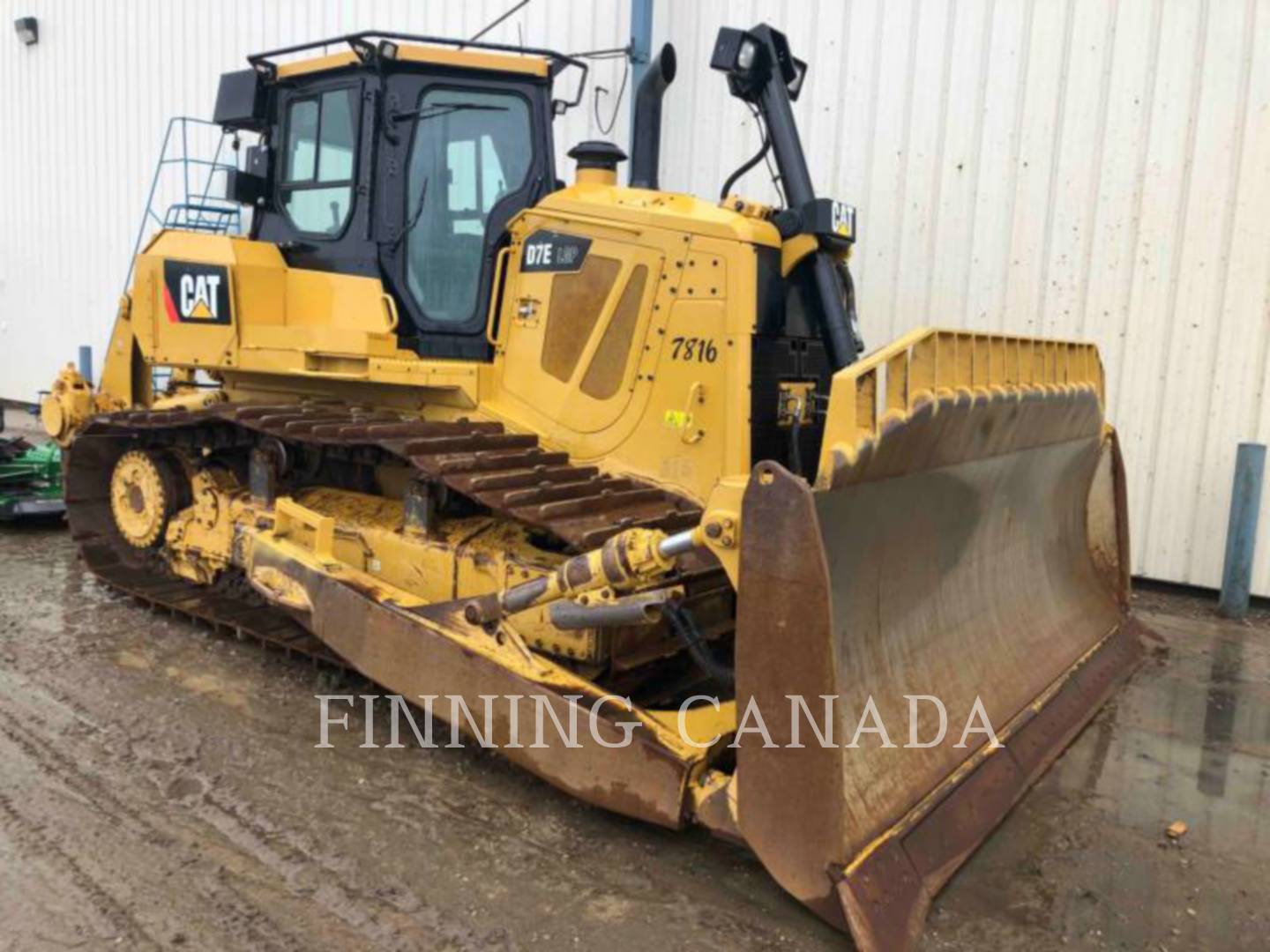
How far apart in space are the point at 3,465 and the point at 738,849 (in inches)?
268

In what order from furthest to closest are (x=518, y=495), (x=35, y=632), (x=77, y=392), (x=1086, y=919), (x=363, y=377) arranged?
(x=77, y=392) < (x=35, y=632) < (x=363, y=377) < (x=518, y=495) < (x=1086, y=919)

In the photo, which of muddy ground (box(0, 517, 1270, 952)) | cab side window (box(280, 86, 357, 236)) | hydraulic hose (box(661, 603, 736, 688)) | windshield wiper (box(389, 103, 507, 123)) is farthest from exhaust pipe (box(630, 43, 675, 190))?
muddy ground (box(0, 517, 1270, 952))

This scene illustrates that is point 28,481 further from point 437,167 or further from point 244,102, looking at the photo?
point 437,167

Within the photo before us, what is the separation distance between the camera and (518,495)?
3586 mm

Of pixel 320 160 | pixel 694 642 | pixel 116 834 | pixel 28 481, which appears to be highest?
pixel 320 160

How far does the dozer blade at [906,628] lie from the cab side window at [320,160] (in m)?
3.15

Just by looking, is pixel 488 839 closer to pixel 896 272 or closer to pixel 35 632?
pixel 35 632

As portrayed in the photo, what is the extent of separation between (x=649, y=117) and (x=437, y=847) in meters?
3.36

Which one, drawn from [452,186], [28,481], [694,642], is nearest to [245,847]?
[694,642]

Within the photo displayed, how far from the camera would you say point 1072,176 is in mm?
6680

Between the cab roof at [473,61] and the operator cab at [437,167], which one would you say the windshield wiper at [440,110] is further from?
the cab roof at [473,61]

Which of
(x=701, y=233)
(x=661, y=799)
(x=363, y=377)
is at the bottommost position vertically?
(x=661, y=799)

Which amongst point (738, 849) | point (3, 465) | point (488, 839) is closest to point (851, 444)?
point (738, 849)

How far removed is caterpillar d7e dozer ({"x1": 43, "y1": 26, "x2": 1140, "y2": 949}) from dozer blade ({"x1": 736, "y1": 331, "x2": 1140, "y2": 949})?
1 cm
